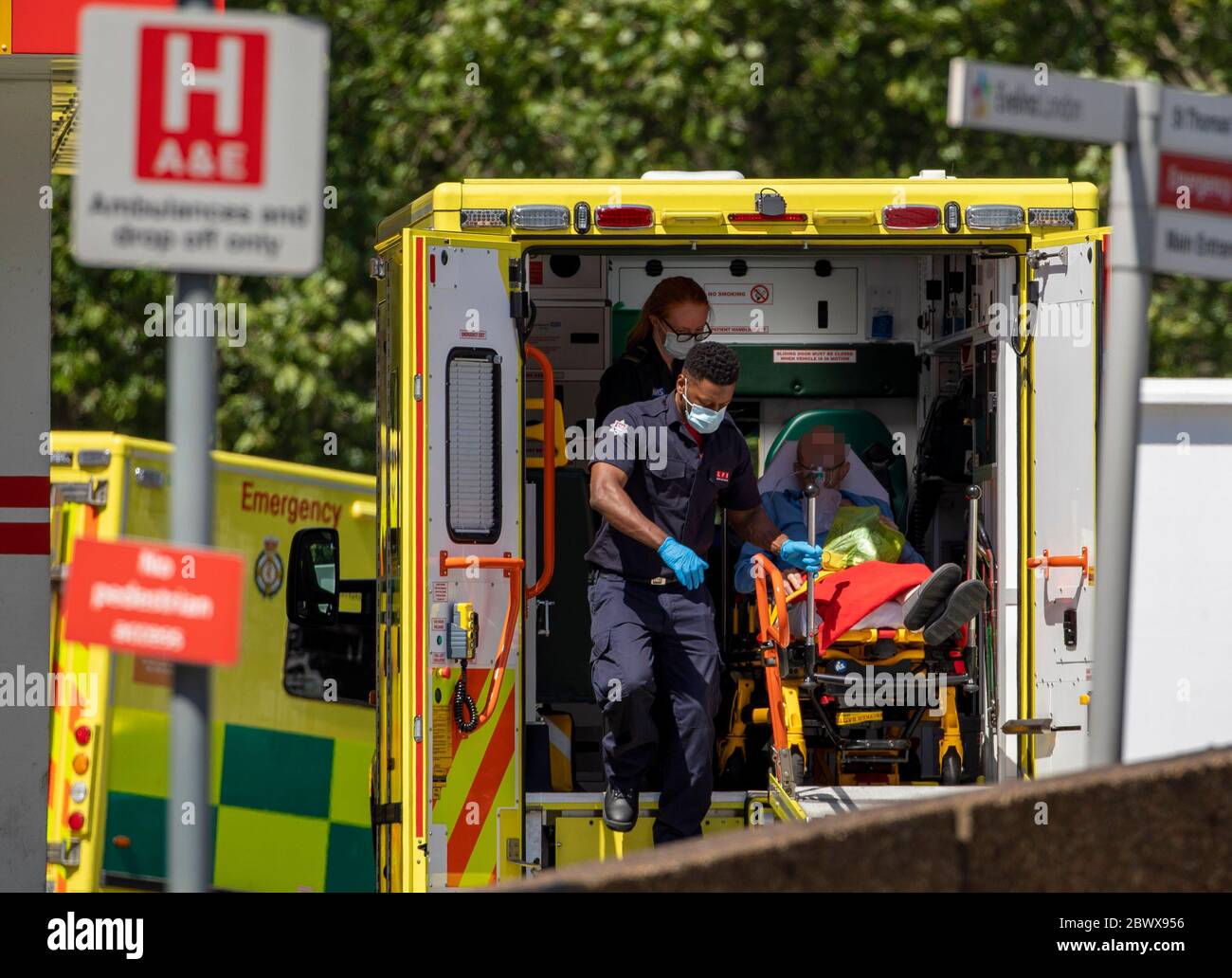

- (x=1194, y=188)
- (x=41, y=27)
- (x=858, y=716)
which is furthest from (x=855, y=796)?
(x=41, y=27)

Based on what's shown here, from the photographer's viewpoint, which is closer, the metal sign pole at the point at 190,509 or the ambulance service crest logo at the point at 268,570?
the metal sign pole at the point at 190,509

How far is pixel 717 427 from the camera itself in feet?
22.0

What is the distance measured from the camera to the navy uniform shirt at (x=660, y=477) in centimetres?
659

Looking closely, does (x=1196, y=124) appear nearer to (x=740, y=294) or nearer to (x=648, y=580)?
(x=648, y=580)

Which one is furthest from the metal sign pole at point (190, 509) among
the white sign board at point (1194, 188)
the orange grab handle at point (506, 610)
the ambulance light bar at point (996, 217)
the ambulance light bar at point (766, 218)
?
the ambulance light bar at point (996, 217)

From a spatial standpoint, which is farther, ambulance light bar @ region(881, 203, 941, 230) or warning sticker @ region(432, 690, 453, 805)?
ambulance light bar @ region(881, 203, 941, 230)

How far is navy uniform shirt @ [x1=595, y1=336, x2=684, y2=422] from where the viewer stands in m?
7.06

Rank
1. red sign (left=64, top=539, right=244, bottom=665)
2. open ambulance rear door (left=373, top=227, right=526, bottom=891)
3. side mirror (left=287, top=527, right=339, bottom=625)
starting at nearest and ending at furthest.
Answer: red sign (left=64, top=539, right=244, bottom=665) < open ambulance rear door (left=373, top=227, right=526, bottom=891) < side mirror (left=287, top=527, right=339, bottom=625)

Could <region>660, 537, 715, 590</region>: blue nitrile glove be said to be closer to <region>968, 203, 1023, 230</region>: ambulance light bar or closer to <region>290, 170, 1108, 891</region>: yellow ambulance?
<region>290, 170, 1108, 891</region>: yellow ambulance

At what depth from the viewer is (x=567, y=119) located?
1460 cm

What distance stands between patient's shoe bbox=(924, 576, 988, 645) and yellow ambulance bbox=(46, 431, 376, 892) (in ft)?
9.60

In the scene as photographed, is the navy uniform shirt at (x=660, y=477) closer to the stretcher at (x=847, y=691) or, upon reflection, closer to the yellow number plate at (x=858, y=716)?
the stretcher at (x=847, y=691)

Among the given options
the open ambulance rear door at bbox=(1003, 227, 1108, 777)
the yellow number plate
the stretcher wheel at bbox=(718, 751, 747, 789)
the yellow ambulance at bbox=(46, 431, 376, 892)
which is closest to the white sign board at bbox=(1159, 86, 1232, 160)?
the open ambulance rear door at bbox=(1003, 227, 1108, 777)

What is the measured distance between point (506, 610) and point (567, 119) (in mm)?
8829
